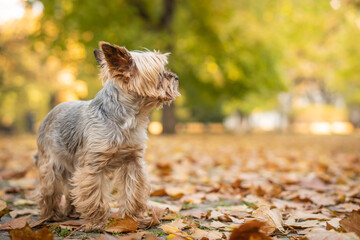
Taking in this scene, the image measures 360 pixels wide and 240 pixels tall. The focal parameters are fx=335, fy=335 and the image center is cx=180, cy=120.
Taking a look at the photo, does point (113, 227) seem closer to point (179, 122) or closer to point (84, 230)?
point (84, 230)

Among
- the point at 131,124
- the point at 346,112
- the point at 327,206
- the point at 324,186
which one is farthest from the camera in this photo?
the point at 346,112

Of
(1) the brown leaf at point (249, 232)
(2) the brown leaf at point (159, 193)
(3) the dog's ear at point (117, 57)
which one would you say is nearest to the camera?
(1) the brown leaf at point (249, 232)

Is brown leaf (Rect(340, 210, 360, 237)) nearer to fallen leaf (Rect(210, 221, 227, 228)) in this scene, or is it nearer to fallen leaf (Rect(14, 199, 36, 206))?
fallen leaf (Rect(210, 221, 227, 228))

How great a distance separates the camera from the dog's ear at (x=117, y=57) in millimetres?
2893

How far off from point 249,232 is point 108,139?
1.49 m

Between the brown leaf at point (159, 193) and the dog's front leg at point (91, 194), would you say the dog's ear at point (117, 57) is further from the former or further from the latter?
the brown leaf at point (159, 193)

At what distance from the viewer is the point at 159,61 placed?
320 cm

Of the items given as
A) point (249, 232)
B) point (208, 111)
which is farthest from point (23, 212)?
point (208, 111)

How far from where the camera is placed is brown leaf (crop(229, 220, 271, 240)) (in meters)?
2.38

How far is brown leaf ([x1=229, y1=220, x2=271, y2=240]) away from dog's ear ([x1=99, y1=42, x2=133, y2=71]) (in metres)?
1.70

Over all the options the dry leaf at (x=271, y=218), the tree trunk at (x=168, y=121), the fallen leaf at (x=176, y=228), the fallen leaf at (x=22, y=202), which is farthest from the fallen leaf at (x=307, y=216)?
the tree trunk at (x=168, y=121)

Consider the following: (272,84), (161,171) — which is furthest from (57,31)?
(161,171)

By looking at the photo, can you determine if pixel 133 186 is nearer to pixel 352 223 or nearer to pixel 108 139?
pixel 108 139

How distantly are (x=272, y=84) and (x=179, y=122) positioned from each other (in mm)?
17849
